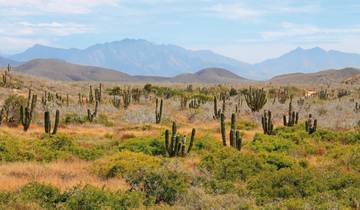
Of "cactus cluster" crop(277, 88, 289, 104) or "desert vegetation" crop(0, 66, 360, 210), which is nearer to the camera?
"desert vegetation" crop(0, 66, 360, 210)

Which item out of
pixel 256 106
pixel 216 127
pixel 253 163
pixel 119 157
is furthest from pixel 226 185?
pixel 256 106

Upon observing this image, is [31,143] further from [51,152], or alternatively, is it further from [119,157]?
[119,157]

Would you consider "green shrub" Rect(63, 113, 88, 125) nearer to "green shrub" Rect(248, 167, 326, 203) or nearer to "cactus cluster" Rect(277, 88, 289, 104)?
"green shrub" Rect(248, 167, 326, 203)

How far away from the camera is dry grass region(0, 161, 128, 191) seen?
517 inches

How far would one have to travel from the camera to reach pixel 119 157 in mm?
17172

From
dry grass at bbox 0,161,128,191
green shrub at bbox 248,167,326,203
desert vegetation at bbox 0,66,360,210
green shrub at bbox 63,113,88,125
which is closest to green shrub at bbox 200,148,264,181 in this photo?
desert vegetation at bbox 0,66,360,210

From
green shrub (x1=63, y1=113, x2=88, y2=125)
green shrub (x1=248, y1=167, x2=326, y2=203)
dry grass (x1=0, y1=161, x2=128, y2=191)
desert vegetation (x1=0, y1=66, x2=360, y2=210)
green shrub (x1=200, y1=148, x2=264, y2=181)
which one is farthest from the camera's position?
green shrub (x1=63, y1=113, x2=88, y2=125)

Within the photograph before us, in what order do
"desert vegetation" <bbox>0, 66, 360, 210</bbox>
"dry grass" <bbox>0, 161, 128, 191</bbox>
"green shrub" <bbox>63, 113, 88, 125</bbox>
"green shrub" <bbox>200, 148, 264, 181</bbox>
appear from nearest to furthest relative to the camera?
"desert vegetation" <bbox>0, 66, 360, 210</bbox> < "dry grass" <bbox>0, 161, 128, 191</bbox> < "green shrub" <bbox>200, 148, 264, 181</bbox> < "green shrub" <bbox>63, 113, 88, 125</bbox>

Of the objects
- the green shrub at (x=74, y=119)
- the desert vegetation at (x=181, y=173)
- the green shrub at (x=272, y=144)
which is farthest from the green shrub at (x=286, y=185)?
the green shrub at (x=74, y=119)

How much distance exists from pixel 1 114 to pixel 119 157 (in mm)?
13741

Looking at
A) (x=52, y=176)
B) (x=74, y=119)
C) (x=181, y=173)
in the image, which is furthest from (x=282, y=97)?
(x=52, y=176)

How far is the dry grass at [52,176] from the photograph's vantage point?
517 inches

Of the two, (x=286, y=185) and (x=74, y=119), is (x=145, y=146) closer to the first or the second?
(x=286, y=185)

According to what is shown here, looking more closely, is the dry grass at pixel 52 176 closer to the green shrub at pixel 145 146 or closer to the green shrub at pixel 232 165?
the green shrub at pixel 232 165
